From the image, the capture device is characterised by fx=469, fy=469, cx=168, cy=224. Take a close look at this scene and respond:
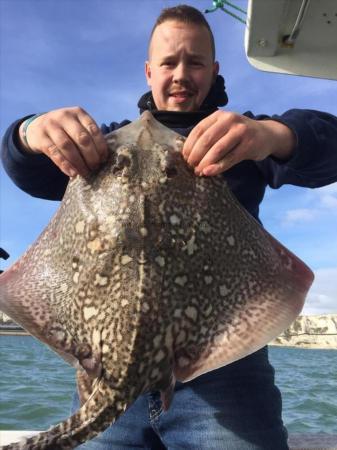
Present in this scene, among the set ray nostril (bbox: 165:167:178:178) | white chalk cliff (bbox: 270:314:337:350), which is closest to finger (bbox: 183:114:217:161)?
ray nostril (bbox: 165:167:178:178)

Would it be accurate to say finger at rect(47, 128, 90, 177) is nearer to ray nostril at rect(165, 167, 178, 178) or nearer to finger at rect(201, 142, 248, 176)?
ray nostril at rect(165, 167, 178, 178)

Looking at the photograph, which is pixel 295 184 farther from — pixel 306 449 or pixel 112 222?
pixel 306 449

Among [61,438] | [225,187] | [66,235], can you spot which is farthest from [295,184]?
[61,438]

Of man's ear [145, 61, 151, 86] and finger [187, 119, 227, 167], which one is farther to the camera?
man's ear [145, 61, 151, 86]

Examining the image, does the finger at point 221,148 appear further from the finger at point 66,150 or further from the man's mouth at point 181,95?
the man's mouth at point 181,95

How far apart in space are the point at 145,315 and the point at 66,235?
0.61m

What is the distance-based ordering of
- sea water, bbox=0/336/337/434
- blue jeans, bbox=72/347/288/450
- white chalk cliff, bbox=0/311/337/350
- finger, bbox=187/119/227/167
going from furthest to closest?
white chalk cliff, bbox=0/311/337/350 < sea water, bbox=0/336/337/434 < blue jeans, bbox=72/347/288/450 < finger, bbox=187/119/227/167

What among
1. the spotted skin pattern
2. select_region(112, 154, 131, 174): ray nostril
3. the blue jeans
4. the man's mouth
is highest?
the man's mouth

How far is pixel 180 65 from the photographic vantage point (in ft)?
10.7

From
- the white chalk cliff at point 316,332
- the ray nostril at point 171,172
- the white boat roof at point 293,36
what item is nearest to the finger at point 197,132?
the ray nostril at point 171,172

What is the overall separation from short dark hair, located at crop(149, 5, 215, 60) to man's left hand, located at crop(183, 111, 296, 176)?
48.4 inches

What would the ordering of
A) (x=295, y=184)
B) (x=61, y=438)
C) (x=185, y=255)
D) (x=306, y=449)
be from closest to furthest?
(x=61, y=438) → (x=185, y=255) → (x=295, y=184) → (x=306, y=449)

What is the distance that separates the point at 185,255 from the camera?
7.22ft

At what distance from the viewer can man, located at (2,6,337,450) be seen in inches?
92.5
